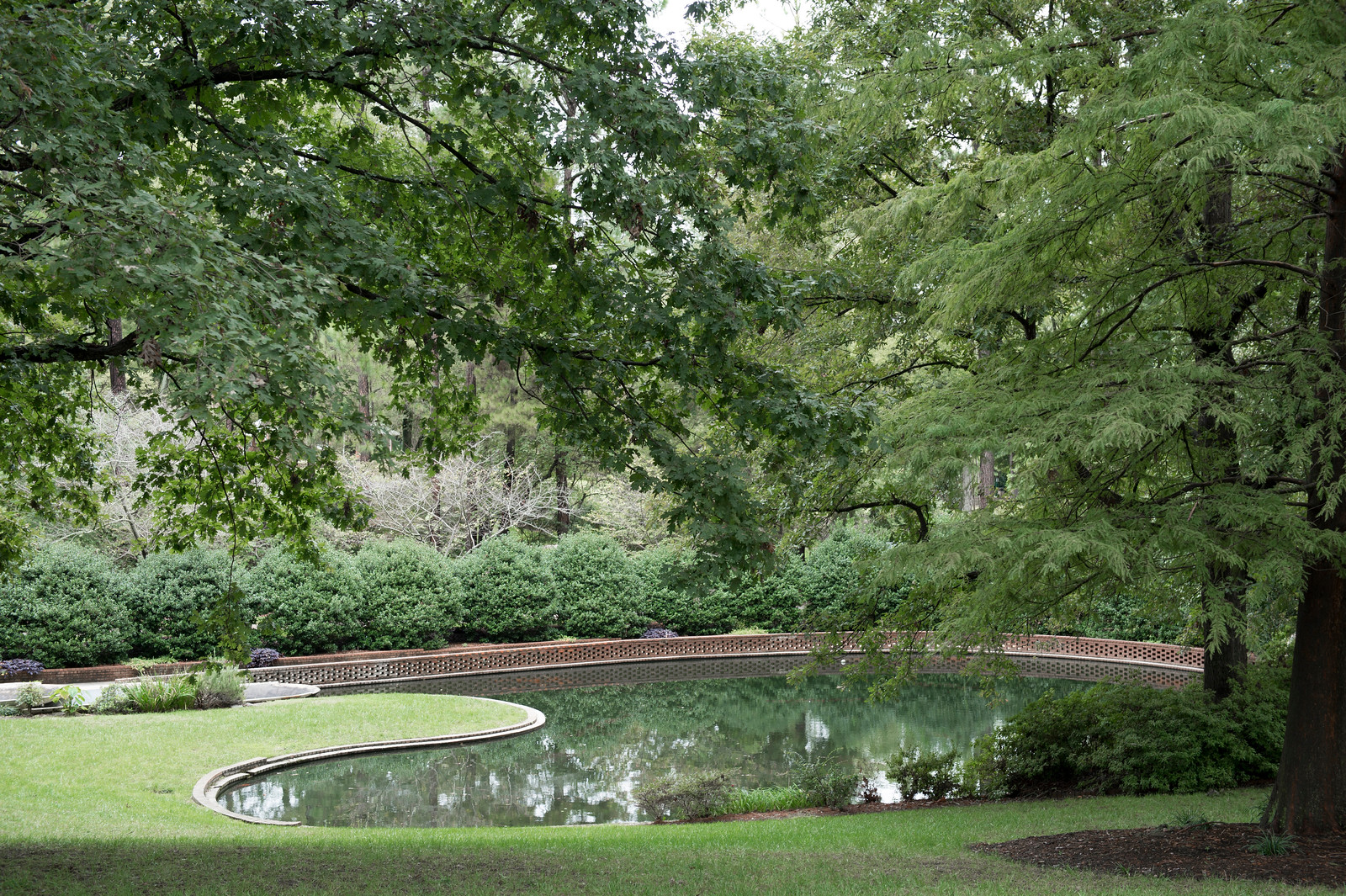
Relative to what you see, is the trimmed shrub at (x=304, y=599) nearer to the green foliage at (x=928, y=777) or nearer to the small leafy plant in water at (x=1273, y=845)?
the green foliage at (x=928, y=777)

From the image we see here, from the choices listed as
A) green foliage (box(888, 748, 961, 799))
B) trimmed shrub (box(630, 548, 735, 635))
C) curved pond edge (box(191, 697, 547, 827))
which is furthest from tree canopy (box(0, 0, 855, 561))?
trimmed shrub (box(630, 548, 735, 635))

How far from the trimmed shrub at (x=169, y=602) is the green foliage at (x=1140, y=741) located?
17.6 meters

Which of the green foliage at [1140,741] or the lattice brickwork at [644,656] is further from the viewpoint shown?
the lattice brickwork at [644,656]

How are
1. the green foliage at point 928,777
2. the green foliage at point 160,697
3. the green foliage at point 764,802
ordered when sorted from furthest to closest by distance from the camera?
the green foliage at point 160,697 < the green foliage at point 928,777 < the green foliage at point 764,802

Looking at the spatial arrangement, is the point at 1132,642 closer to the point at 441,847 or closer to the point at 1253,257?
the point at 1253,257

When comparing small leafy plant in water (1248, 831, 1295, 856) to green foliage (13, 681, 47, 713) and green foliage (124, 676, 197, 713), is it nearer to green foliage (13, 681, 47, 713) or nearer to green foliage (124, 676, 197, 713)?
green foliage (124, 676, 197, 713)

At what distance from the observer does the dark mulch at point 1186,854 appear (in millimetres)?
6395

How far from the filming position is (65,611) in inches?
817

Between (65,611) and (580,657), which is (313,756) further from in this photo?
(580,657)

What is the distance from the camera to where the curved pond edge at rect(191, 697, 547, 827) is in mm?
11859

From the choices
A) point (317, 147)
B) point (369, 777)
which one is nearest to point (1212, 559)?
point (317, 147)

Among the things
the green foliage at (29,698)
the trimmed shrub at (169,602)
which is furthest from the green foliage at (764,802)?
the trimmed shrub at (169,602)

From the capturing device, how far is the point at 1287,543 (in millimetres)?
6117

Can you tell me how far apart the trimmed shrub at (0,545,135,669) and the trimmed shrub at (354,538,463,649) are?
524 centimetres
